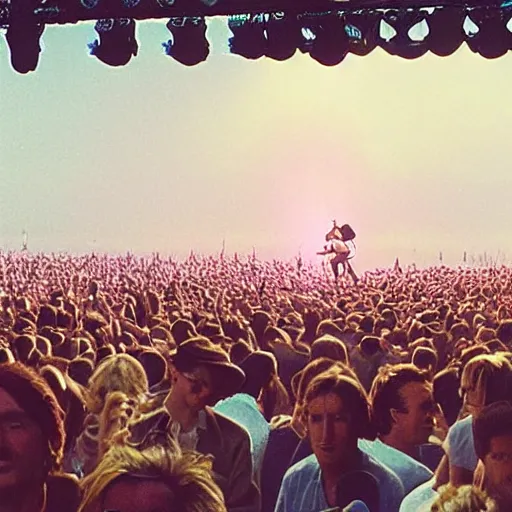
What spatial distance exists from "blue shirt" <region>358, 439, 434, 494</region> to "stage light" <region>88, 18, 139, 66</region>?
59.8 inches

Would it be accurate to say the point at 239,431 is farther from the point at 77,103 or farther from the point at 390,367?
the point at 77,103

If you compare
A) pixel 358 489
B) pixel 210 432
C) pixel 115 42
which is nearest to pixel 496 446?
pixel 358 489

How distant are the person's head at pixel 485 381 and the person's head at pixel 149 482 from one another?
34.3 inches

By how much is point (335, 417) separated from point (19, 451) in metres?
1.02

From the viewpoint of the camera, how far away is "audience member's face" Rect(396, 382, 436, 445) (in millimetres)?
3004

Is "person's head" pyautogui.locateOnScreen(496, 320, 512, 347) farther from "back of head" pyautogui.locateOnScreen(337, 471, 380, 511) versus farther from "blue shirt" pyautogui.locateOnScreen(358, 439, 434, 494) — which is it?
"back of head" pyautogui.locateOnScreen(337, 471, 380, 511)

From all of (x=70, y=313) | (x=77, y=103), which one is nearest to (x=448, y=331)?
(x=70, y=313)

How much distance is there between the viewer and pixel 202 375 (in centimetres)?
310

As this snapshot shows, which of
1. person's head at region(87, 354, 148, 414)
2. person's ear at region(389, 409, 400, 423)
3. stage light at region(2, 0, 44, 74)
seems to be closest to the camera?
person's ear at region(389, 409, 400, 423)

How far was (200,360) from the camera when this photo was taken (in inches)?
123

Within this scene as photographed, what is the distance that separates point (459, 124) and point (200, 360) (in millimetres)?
1171

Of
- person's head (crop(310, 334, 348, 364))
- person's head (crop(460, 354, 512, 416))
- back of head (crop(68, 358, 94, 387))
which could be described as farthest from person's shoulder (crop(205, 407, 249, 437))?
person's head (crop(460, 354, 512, 416))

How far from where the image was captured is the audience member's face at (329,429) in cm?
301

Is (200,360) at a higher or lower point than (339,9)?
lower
